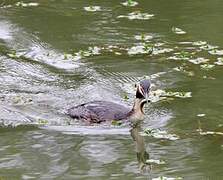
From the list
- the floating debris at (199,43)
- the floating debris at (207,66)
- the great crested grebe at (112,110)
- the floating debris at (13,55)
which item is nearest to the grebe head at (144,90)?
the great crested grebe at (112,110)

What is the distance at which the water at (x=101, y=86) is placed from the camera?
8.91 m

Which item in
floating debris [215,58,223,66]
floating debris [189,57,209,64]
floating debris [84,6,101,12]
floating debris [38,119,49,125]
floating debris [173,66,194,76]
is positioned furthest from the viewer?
floating debris [84,6,101,12]

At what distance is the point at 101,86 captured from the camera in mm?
12461

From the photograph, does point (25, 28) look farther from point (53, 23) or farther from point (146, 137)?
point (146, 137)

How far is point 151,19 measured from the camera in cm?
1664

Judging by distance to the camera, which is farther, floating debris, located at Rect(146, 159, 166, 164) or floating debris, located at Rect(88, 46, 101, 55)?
floating debris, located at Rect(88, 46, 101, 55)

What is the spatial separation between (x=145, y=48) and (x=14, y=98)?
3467 mm

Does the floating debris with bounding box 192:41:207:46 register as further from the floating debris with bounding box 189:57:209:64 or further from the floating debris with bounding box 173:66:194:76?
the floating debris with bounding box 173:66:194:76

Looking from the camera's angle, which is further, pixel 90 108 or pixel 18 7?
pixel 18 7

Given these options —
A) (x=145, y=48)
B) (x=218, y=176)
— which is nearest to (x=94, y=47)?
(x=145, y=48)

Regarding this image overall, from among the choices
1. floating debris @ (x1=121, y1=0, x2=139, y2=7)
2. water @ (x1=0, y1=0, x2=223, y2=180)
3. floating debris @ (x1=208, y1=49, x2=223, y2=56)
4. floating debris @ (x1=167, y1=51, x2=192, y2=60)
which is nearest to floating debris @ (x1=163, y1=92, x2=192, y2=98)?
water @ (x1=0, y1=0, x2=223, y2=180)

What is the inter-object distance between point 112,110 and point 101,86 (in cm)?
182

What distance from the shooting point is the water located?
891 cm

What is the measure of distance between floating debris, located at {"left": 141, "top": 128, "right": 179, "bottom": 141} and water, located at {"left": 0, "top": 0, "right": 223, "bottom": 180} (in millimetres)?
111
